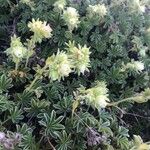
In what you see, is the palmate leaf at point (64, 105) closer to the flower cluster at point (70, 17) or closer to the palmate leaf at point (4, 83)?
the palmate leaf at point (4, 83)

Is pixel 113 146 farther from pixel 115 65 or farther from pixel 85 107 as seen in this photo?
pixel 115 65

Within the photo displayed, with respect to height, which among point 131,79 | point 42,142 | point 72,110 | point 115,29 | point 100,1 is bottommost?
point 42,142

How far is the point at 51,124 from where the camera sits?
170 centimetres

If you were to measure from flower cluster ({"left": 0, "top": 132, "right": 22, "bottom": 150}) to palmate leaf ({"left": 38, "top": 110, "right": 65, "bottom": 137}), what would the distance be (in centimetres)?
13

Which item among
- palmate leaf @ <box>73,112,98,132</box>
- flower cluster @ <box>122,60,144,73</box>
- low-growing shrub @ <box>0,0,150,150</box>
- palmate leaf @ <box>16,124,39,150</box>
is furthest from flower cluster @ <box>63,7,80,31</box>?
palmate leaf @ <box>16,124,39,150</box>

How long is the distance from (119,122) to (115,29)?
0.54 m

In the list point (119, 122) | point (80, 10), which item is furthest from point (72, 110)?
point (80, 10)

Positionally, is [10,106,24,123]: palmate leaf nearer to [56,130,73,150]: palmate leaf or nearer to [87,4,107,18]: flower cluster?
[56,130,73,150]: palmate leaf

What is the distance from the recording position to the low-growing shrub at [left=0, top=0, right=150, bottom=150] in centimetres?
167

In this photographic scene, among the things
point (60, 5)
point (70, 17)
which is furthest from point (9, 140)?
point (60, 5)

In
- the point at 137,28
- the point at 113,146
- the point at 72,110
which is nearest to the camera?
the point at 72,110

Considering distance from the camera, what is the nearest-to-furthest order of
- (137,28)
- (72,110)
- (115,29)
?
(72,110) → (115,29) → (137,28)

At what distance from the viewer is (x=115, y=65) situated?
6.98 ft

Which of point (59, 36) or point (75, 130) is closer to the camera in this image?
point (75, 130)
